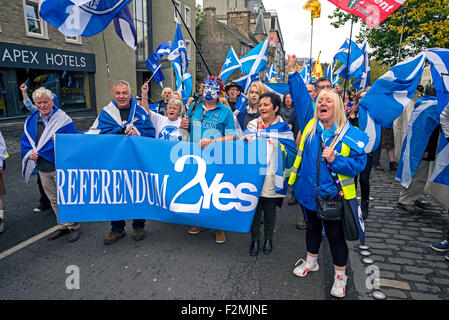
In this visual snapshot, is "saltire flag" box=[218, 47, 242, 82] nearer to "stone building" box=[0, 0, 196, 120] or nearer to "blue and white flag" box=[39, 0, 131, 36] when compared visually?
"stone building" box=[0, 0, 196, 120]

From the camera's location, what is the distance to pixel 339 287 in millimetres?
2826

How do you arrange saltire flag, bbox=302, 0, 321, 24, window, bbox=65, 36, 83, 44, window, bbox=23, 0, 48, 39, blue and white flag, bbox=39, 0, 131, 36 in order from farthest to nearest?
window, bbox=65, 36, 83, 44 → window, bbox=23, 0, 48, 39 → saltire flag, bbox=302, 0, 321, 24 → blue and white flag, bbox=39, 0, 131, 36

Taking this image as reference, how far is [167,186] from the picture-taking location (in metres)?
3.59

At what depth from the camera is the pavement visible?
287 centimetres

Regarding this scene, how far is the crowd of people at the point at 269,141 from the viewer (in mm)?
2729

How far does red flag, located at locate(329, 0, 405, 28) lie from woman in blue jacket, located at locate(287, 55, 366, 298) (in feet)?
6.44

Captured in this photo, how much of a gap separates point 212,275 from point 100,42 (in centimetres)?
1773

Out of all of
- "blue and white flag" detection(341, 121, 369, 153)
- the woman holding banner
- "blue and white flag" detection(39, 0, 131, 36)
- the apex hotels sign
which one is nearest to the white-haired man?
"blue and white flag" detection(39, 0, 131, 36)

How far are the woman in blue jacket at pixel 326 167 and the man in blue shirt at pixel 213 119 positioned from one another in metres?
1.22

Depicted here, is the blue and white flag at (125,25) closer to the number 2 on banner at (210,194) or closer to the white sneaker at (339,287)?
the number 2 on banner at (210,194)

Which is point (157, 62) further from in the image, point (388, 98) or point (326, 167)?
point (326, 167)
